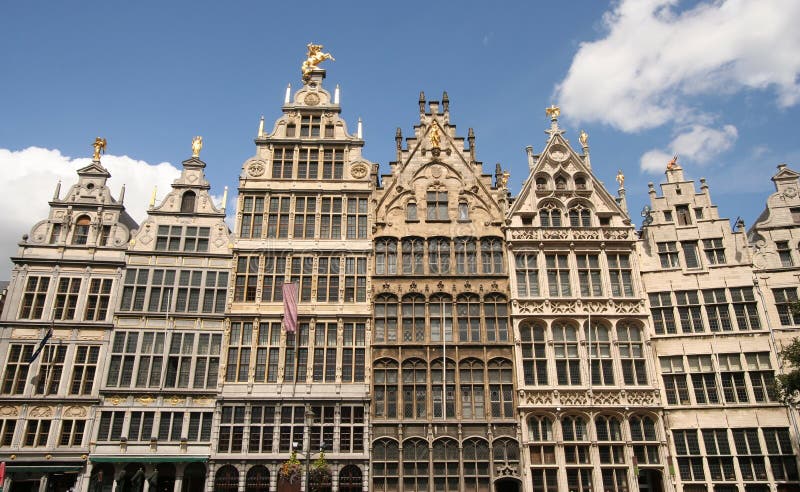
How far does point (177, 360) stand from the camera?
30.5 metres

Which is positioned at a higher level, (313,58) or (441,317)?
(313,58)

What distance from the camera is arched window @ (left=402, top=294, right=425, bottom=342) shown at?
104 feet

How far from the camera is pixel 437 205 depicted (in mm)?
34656

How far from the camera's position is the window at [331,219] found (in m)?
33.8

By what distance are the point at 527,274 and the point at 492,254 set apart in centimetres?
225

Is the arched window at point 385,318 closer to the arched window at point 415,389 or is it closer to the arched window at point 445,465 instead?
the arched window at point 415,389

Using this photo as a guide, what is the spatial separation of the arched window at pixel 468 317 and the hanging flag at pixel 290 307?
28.9 feet

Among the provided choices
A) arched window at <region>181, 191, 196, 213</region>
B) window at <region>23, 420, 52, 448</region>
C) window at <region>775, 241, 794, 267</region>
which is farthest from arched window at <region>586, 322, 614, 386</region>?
window at <region>23, 420, 52, 448</region>

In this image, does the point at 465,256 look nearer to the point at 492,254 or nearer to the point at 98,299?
the point at 492,254

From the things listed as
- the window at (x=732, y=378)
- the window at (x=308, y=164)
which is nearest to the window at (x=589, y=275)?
the window at (x=732, y=378)

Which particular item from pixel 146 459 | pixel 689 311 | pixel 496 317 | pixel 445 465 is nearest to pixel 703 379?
pixel 689 311

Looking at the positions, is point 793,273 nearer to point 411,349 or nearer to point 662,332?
point 662,332

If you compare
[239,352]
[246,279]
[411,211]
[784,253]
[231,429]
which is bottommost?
[231,429]

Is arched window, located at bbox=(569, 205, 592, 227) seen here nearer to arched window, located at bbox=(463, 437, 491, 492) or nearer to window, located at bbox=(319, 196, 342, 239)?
window, located at bbox=(319, 196, 342, 239)
